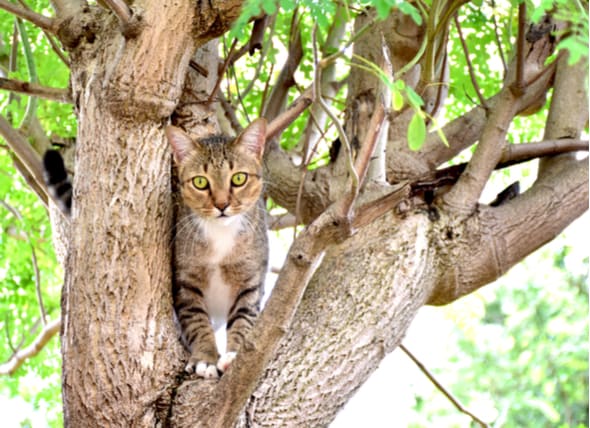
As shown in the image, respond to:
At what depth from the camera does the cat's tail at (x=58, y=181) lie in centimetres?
391

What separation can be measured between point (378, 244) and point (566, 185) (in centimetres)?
89

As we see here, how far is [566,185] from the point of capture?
3.71m

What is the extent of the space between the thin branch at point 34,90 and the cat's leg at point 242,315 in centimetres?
117

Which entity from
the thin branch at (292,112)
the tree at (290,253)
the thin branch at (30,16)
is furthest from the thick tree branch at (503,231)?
the thin branch at (30,16)

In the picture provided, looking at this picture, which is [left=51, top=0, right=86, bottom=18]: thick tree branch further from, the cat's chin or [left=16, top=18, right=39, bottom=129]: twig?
the cat's chin

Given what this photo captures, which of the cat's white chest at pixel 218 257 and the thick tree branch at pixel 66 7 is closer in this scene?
the thick tree branch at pixel 66 7

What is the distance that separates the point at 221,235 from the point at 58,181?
77 cm

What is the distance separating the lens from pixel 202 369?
3318mm

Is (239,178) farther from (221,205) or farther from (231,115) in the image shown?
(231,115)

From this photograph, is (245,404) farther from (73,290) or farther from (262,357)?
(73,290)

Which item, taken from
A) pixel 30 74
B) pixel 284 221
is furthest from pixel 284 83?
pixel 30 74

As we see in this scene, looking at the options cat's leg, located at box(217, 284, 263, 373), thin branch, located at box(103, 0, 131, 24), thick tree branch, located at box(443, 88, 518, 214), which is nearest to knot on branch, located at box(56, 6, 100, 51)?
thin branch, located at box(103, 0, 131, 24)

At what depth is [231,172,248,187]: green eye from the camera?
157 inches

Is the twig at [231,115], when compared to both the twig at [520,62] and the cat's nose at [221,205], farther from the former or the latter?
the twig at [520,62]
